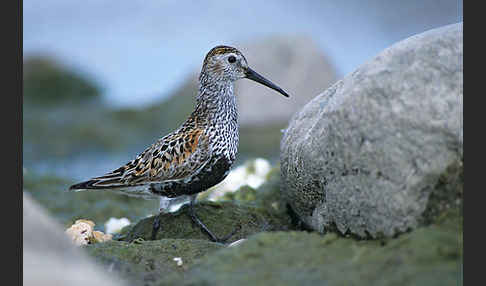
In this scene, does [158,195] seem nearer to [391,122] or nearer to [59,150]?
[391,122]

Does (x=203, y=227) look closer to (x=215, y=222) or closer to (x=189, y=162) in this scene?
(x=215, y=222)

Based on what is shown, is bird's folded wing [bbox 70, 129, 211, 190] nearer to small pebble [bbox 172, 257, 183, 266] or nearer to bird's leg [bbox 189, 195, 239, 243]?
bird's leg [bbox 189, 195, 239, 243]

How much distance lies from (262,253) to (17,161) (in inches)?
94.2

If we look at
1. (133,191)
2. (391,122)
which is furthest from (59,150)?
(391,122)

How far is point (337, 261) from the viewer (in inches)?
163


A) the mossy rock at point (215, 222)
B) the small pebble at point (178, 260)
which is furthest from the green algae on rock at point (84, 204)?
the small pebble at point (178, 260)

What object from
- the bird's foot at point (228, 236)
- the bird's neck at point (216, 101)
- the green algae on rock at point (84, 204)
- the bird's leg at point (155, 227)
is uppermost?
the bird's neck at point (216, 101)

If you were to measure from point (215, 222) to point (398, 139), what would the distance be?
8.78 feet

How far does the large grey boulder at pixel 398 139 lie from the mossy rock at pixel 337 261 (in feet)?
0.67

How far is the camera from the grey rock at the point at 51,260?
138 inches

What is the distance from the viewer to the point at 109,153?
12680 mm

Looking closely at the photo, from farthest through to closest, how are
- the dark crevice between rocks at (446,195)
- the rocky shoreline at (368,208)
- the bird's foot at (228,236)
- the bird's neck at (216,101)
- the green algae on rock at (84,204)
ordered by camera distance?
the green algae on rock at (84,204) < the bird's neck at (216,101) < the bird's foot at (228,236) < the dark crevice between rocks at (446,195) < the rocky shoreline at (368,208)

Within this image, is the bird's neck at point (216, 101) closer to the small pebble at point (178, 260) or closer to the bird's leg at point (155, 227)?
the bird's leg at point (155, 227)

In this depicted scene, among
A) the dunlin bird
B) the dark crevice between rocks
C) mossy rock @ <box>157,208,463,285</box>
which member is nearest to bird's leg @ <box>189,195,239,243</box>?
the dunlin bird
